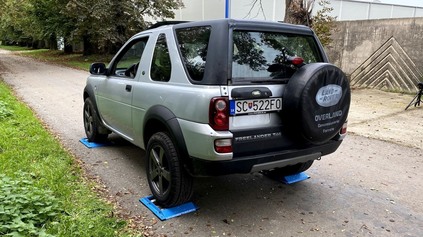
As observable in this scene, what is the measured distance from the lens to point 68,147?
5.89 meters

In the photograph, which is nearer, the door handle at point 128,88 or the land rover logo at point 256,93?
the land rover logo at point 256,93

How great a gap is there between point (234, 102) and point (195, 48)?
746 mm

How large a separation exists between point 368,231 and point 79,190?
3152mm

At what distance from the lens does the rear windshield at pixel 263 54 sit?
10.8 ft

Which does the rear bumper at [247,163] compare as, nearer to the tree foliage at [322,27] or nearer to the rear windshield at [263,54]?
the rear windshield at [263,54]

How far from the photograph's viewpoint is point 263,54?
11.5ft

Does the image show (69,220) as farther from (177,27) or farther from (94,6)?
(94,6)

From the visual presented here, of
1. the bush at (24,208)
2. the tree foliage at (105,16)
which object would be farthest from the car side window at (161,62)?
the tree foliage at (105,16)

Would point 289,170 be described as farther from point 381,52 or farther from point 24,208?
point 381,52

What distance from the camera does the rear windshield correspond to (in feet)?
10.8

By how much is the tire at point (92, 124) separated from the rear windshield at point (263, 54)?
321cm

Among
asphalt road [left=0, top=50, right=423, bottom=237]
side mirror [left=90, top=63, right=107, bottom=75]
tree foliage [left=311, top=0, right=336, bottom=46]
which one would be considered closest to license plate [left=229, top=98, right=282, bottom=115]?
asphalt road [left=0, top=50, right=423, bottom=237]

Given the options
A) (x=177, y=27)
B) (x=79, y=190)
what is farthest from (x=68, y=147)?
(x=177, y=27)

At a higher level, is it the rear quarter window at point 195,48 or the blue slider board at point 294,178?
the rear quarter window at point 195,48
